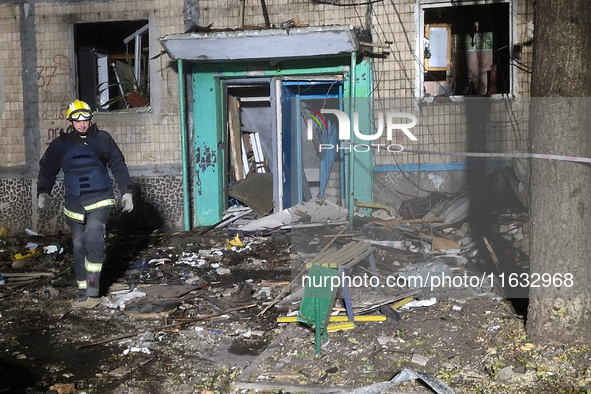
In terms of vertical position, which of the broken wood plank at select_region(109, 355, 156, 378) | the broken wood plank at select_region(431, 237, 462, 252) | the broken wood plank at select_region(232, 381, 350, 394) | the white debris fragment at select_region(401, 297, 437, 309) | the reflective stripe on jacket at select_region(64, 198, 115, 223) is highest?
the reflective stripe on jacket at select_region(64, 198, 115, 223)

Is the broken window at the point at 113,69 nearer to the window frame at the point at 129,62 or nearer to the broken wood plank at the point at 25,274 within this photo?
the window frame at the point at 129,62

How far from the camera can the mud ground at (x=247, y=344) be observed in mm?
3986

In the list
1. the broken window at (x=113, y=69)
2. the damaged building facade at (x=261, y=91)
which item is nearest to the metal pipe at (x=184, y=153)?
the damaged building facade at (x=261, y=91)

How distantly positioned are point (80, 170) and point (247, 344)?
2.33 metres

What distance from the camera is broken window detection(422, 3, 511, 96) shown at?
866 centimetres

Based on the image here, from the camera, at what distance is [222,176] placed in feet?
30.3

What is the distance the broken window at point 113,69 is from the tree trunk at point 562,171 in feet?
21.8

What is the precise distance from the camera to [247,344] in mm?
4840

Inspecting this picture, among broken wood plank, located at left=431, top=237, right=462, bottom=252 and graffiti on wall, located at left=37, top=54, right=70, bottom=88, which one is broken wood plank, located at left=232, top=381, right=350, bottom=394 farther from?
graffiti on wall, located at left=37, top=54, right=70, bottom=88

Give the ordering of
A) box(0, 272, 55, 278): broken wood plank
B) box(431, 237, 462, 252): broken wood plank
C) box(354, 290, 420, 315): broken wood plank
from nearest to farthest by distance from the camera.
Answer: box(354, 290, 420, 315): broken wood plank < box(0, 272, 55, 278): broken wood plank < box(431, 237, 462, 252): broken wood plank

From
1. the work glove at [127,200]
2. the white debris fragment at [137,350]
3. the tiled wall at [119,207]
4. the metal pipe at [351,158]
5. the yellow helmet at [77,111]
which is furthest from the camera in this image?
the tiled wall at [119,207]

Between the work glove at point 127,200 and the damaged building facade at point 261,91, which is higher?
the damaged building facade at point 261,91

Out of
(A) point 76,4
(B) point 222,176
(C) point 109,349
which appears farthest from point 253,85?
(C) point 109,349

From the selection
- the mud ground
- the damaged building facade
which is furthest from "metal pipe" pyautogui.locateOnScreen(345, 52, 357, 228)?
the mud ground
